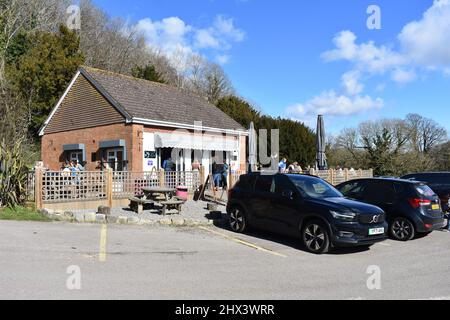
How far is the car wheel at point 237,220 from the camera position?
11.3 metres

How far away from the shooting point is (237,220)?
1142cm

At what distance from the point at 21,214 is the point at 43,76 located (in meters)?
20.5

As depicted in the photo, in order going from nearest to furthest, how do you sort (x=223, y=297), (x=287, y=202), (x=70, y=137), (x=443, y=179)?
(x=223, y=297)
(x=287, y=202)
(x=443, y=179)
(x=70, y=137)

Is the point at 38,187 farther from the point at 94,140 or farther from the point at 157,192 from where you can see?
the point at 94,140

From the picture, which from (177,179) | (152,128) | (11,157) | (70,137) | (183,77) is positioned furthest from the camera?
(183,77)

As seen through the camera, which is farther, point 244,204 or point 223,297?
point 244,204

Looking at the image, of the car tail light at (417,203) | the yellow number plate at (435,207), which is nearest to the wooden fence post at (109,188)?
the car tail light at (417,203)

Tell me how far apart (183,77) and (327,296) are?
58014 mm

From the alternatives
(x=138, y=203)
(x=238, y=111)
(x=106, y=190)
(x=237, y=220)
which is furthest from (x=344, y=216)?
(x=238, y=111)

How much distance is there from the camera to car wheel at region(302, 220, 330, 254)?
357 inches

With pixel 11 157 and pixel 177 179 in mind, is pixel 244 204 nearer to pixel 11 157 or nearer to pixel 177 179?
pixel 177 179

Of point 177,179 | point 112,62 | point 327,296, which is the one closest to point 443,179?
point 177,179

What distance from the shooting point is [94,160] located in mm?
22703

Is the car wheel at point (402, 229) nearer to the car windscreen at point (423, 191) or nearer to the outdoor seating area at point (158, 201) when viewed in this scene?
the car windscreen at point (423, 191)
